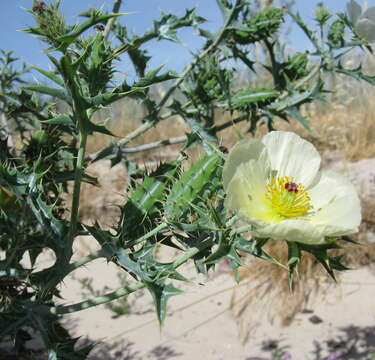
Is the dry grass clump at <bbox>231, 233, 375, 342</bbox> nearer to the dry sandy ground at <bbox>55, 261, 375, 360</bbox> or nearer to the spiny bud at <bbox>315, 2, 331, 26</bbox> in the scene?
the dry sandy ground at <bbox>55, 261, 375, 360</bbox>

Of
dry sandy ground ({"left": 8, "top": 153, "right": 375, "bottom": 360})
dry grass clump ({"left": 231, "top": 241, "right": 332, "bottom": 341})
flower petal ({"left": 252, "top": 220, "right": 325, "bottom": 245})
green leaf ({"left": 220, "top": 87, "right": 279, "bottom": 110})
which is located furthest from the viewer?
dry grass clump ({"left": 231, "top": 241, "right": 332, "bottom": 341})

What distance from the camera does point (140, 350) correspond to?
90.0 inches

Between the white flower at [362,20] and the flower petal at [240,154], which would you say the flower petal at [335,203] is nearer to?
the flower petal at [240,154]

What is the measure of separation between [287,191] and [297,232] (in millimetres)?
204

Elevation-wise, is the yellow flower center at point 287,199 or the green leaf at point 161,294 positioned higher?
the yellow flower center at point 287,199

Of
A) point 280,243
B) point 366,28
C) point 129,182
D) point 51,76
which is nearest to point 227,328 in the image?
point 280,243

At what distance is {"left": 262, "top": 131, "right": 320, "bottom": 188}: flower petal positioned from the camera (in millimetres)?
915

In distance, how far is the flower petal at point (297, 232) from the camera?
67 cm

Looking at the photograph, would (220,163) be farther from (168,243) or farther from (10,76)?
(10,76)

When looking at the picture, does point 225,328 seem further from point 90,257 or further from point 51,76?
point 51,76

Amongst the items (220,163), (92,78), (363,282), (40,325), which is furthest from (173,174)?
(363,282)

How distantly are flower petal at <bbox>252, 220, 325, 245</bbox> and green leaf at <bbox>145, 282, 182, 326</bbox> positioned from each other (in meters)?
0.27

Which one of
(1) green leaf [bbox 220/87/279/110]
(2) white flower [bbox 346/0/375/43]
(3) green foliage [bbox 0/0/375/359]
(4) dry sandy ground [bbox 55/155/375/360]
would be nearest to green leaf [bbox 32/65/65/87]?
(3) green foliage [bbox 0/0/375/359]

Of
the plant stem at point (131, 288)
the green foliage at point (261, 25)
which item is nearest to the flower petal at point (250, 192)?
the plant stem at point (131, 288)
